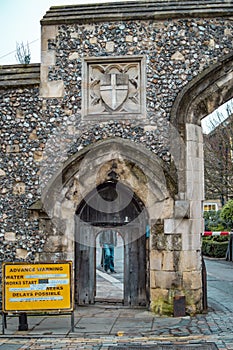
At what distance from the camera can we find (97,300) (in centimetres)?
908

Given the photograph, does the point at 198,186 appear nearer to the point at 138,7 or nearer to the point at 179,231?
the point at 179,231

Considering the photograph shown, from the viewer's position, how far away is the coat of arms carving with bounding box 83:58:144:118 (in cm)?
824

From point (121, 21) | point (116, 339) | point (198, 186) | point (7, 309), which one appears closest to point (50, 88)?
point (121, 21)

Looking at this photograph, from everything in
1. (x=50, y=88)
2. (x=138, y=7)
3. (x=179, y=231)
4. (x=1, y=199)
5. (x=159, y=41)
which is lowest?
(x=179, y=231)

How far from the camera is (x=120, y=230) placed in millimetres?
8922

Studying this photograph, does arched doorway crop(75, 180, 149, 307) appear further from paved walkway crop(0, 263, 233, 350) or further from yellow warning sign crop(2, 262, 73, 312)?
yellow warning sign crop(2, 262, 73, 312)

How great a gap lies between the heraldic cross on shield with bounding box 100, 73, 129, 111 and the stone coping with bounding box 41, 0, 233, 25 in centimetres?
108

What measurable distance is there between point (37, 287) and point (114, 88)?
11.4 ft

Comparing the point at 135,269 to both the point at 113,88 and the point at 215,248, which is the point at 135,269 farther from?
the point at 215,248

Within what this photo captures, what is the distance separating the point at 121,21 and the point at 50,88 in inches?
65.6

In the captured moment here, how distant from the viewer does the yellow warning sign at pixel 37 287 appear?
671cm

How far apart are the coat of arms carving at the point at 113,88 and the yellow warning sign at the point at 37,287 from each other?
2793 mm

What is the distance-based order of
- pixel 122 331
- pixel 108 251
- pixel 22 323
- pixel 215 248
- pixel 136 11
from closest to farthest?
pixel 122 331 → pixel 22 323 → pixel 136 11 → pixel 108 251 → pixel 215 248

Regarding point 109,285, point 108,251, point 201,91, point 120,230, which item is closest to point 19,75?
point 201,91
